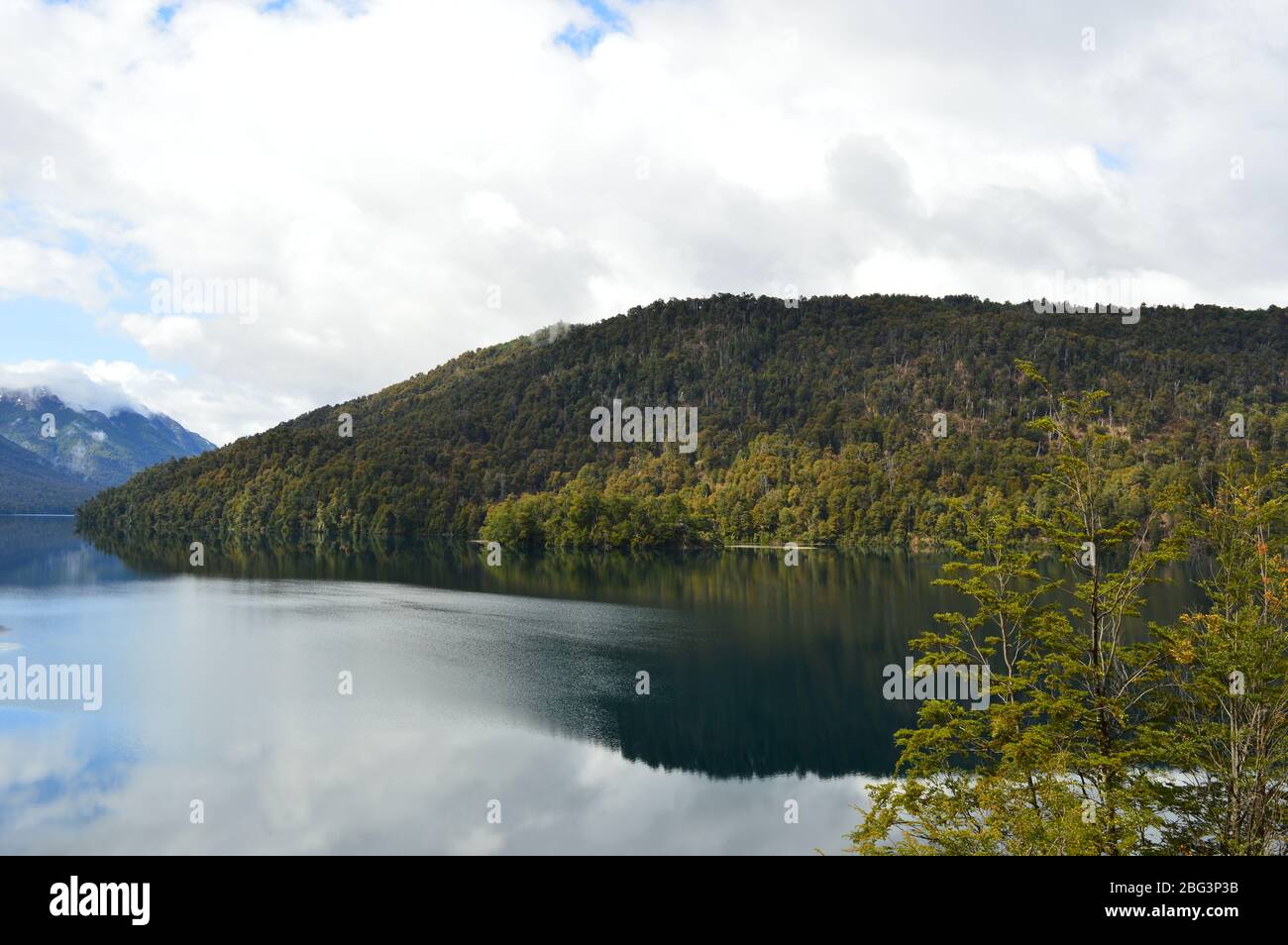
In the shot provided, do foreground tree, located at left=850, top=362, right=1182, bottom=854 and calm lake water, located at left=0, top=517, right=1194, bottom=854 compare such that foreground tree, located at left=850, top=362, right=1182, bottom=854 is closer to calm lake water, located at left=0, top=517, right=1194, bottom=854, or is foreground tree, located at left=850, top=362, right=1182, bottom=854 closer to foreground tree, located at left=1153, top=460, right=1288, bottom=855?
foreground tree, located at left=1153, top=460, right=1288, bottom=855

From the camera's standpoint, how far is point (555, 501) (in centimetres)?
16450

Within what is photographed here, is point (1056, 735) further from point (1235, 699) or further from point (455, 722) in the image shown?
point (455, 722)

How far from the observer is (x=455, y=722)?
43.0 m

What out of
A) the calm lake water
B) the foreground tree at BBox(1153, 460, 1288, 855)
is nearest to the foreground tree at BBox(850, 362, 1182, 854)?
the foreground tree at BBox(1153, 460, 1288, 855)

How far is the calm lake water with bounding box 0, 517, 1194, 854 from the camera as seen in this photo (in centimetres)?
3098

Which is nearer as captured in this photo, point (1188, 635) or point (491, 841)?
point (1188, 635)

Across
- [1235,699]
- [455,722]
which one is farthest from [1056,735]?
[455,722]

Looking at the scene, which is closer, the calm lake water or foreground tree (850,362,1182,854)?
foreground tree (850,362,1182,854)

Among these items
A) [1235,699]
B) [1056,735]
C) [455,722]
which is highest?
[1235,699]

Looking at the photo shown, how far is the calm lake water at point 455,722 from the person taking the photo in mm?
30984

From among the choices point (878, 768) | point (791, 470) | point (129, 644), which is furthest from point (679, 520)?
point (878, 768)

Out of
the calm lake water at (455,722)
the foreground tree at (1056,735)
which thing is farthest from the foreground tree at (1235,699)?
the calm lake water at (455,722)
